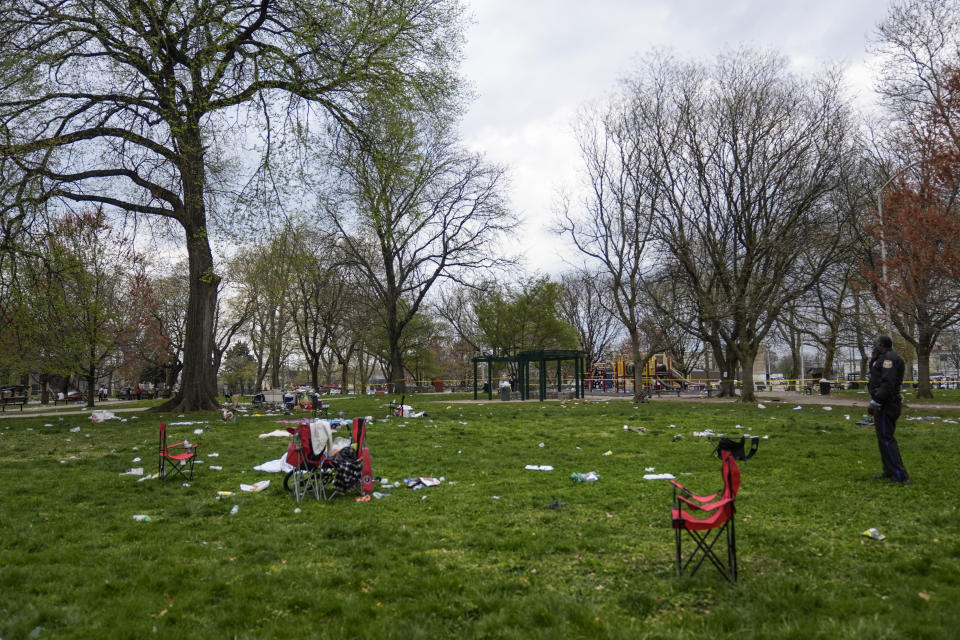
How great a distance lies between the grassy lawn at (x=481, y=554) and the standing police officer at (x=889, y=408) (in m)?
0.36

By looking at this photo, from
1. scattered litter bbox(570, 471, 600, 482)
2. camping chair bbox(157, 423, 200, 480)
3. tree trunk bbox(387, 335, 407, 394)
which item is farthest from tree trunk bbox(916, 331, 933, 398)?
camping chair bbox(157, 423, 200, 480)

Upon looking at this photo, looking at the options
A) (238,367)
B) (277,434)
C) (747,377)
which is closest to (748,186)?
(747,377)

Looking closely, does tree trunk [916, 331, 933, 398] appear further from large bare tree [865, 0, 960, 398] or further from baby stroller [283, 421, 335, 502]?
baby stroller [283, 421, 335, 502]

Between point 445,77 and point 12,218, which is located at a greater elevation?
point 445,77

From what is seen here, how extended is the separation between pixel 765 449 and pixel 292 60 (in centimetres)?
1401

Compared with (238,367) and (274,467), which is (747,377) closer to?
Answer: (274,467)

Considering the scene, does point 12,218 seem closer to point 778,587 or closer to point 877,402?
point 778,587

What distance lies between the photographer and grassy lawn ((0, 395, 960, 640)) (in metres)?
3.68

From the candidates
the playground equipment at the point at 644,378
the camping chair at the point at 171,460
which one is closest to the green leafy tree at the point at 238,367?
the playground equipment at the point at 644,378

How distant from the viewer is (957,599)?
3.75m

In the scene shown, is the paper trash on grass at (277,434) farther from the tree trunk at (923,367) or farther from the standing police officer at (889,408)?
the tree trunk at (923,367)

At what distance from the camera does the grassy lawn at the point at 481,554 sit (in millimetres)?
3678

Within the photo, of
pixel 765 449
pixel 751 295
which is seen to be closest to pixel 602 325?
pixel 751 295

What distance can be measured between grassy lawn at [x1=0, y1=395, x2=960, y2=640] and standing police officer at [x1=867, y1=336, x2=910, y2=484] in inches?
14.1
